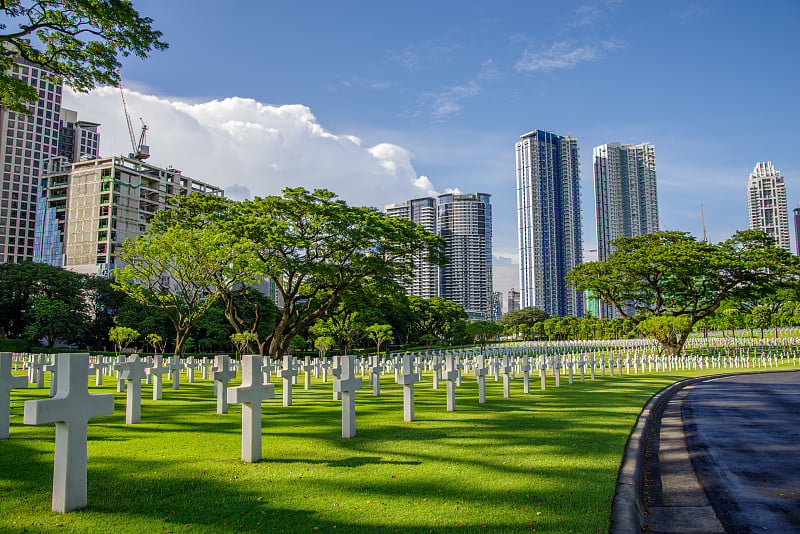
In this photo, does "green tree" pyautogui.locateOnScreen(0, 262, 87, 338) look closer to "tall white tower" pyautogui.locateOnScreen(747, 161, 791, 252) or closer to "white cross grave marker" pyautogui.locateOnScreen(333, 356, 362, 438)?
"white cross grave marker" pyautogui.locateOnScreen(333, 356, 362, 438)

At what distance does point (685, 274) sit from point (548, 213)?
348 feet

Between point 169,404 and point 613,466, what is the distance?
9.15 m

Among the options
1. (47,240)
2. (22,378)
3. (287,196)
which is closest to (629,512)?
(22,378)

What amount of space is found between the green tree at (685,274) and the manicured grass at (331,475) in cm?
2928

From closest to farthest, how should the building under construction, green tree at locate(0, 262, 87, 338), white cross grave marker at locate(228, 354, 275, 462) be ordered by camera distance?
white cross grave marker at locate(228, 354, 275, 462)
green tree at locate(0, 262, 87, 338)
the building under construction

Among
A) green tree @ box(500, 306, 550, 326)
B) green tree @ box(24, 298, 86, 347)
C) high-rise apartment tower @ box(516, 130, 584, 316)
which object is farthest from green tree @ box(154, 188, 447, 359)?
high-rise apartment tower @ box(516, 130, 584, 316)

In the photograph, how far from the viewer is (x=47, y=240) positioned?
9262 centimetres

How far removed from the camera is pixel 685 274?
115 ft

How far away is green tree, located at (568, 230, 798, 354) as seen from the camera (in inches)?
1318

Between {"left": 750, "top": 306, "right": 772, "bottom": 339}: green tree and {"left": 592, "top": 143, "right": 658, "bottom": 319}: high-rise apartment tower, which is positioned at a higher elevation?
{"left": 592, "top": 143, "right": 658, "bottom": 319}: high-rise apartment tower

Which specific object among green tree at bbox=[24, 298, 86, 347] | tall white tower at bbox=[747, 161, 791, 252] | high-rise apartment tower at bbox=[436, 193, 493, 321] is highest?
tall white tower at bbox=[747, 161, 791, 252]

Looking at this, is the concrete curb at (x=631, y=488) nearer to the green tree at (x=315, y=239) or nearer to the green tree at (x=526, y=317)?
the green tree at (x=315, y=239)

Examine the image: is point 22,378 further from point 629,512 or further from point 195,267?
point 195,267

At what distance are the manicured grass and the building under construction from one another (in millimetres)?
82035
